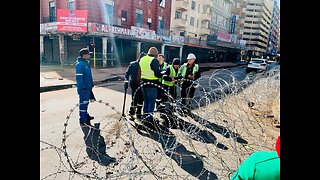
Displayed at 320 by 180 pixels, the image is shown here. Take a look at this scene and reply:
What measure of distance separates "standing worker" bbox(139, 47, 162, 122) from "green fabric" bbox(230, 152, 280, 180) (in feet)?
13.7

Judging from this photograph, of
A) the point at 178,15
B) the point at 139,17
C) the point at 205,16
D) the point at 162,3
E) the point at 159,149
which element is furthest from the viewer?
the point at 205,16

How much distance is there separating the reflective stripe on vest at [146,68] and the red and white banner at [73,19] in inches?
639

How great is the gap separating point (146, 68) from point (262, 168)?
4492mm

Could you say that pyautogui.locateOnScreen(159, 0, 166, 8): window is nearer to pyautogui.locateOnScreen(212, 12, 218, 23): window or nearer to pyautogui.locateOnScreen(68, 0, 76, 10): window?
pyautogui.locateOnScreen(68, 0, 76, 10): window

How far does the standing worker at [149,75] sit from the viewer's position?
536 centimetres

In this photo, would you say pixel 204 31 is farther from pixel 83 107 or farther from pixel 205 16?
pixel 83 107

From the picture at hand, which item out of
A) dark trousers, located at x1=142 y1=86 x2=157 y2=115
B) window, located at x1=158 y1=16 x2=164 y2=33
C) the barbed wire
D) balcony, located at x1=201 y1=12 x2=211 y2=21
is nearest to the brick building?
window, located at x1=158 y1=16 x2=164 y2=33

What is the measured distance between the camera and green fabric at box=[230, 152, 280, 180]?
1122 millimetres

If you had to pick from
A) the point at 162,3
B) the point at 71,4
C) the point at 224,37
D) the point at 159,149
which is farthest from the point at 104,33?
the point at 224,37

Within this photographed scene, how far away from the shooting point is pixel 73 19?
20.0 m

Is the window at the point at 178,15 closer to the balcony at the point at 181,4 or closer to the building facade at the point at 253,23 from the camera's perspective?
the balcony at the point at 181,4

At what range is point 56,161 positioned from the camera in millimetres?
3492

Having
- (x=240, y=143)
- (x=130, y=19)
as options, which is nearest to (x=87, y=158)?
(x=240, y=143)

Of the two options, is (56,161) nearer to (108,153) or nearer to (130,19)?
(108,153)
